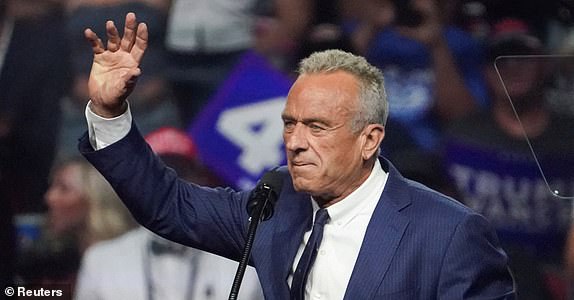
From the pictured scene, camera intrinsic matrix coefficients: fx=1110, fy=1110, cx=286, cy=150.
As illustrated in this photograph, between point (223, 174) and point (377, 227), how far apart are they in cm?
135

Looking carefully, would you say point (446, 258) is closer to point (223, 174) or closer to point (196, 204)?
point (196, 204)

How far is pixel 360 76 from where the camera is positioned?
8.27 feet

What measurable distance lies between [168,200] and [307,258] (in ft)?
1.35

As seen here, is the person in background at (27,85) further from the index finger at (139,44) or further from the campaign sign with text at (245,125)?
the index finger at (139,44)

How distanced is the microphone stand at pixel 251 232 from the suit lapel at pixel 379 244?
0.24 meters

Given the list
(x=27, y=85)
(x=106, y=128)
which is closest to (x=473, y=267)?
(x=106, y=128)

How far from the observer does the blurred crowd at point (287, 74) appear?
3.65m

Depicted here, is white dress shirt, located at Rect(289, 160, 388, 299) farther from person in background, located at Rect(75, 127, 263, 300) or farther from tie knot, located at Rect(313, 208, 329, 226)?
person in background, located at Rect(75, 127, 263, 300)

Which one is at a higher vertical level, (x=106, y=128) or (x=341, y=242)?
(x=106, y=128)

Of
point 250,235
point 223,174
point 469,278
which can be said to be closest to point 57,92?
point 223,174

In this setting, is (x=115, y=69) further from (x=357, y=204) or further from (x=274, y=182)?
(x=357, y=204)

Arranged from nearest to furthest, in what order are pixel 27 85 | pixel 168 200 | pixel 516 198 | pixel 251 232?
1. pixel 251 232
2. pixel 168 200
3. pixel 27 85
4. pixel 516 198

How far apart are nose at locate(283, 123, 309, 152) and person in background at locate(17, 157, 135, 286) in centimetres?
141

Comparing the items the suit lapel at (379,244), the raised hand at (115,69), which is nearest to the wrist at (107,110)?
the raised hand at (115,69)
